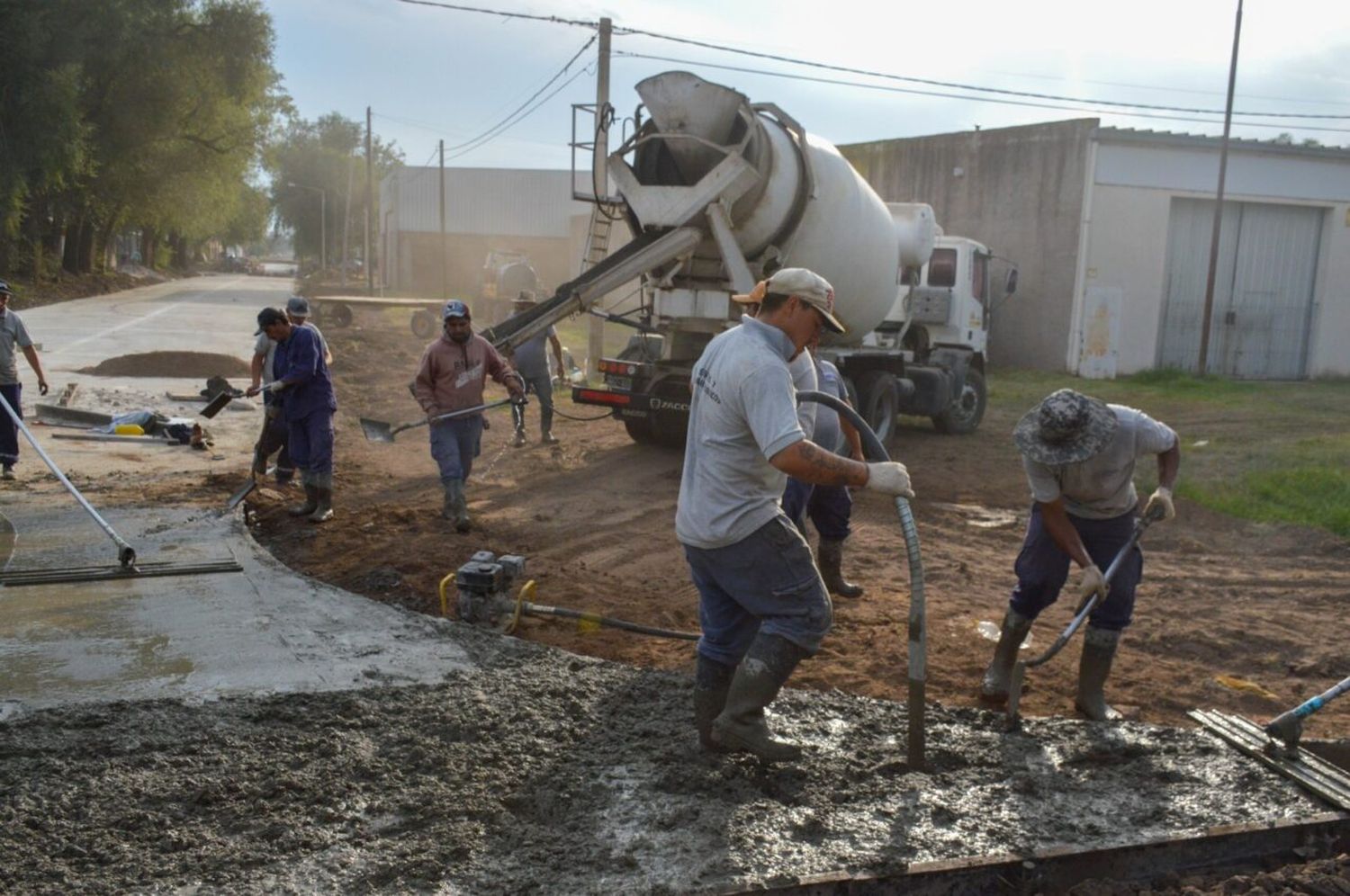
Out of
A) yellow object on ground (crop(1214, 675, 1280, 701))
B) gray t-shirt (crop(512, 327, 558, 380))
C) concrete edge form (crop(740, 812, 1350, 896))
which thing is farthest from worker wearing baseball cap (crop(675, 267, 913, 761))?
gray t-shirt (crop(512, 327, 558, 380))

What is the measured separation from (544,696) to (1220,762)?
2.78 metres

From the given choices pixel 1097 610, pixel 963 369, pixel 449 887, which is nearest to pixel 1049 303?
pixel 963 369

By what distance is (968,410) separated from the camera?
1548 cm

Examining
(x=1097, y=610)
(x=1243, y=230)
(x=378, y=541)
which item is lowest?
(x=378, y=541)

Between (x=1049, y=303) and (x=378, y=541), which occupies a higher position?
(x=1049, y=303)

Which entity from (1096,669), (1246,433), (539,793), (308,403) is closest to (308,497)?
(308,403)

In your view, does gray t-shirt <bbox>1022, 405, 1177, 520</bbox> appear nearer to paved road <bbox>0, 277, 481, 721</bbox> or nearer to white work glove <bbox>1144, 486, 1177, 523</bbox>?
white work glove <bbox>1144, 486, 1177, 523</bbox>

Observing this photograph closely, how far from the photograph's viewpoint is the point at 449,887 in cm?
330

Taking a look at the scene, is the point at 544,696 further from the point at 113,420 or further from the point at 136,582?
the point at 113,420

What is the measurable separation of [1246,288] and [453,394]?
2271cm

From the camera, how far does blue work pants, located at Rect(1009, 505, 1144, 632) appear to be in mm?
4910

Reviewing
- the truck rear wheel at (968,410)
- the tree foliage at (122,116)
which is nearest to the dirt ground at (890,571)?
the truck rear wheel at (968,410)

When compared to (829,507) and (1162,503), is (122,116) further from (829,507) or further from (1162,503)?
(1162,503)

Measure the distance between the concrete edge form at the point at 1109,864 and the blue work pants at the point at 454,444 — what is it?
17.6 feet
